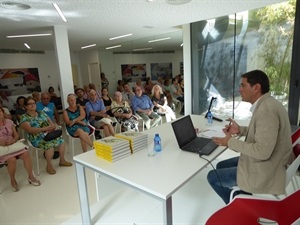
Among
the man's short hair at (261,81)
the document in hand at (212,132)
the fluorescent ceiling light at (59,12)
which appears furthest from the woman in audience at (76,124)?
the man's short hair at (261,81)

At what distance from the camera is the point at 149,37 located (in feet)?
19.9

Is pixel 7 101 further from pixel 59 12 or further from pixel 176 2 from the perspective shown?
pixel 176 2

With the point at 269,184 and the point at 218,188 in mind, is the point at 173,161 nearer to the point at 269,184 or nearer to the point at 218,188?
the point at 218,188

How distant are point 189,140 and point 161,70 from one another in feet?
17.1

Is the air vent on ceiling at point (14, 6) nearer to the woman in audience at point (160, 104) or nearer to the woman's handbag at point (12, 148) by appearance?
the woman's handbag at point (12, 148)

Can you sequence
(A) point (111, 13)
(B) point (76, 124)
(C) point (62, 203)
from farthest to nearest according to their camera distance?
(B) point (76, 124) < (A) point (111, 13) < (C) point (62, 203)

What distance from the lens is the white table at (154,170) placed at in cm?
122

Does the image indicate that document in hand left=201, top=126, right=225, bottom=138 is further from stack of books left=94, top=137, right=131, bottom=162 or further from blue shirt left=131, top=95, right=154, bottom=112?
blue shirt left=131, top=95, right=154, bottom=112

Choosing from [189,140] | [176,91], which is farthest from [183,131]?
[176,91]

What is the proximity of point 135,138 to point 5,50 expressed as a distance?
7.69 meters

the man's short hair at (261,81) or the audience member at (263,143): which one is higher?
the man's short hair at (261,81)

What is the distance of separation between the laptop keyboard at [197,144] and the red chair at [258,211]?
1.59 feet

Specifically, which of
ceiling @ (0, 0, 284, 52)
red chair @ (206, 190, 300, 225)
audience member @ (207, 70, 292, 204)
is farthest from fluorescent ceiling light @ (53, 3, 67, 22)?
red chair @ (206, 190, 300, 225)

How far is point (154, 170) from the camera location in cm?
143
